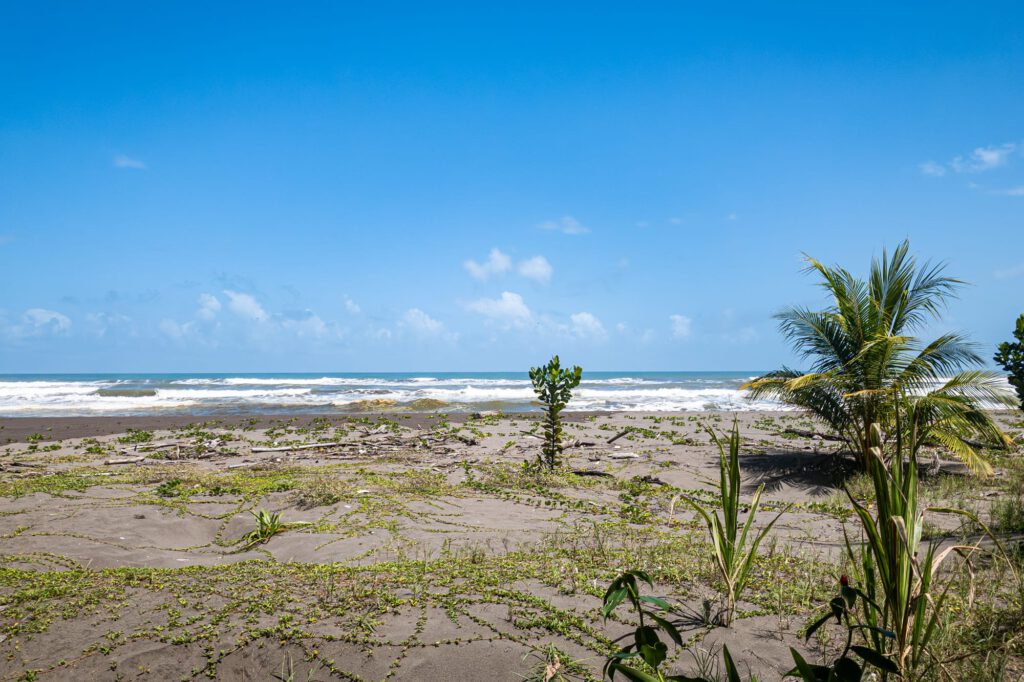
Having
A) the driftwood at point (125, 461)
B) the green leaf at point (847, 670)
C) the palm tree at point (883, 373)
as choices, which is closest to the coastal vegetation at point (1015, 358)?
the palm tree at point (883, 373)

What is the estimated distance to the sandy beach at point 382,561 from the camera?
3686 mm

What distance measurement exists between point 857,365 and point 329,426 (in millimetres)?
15471

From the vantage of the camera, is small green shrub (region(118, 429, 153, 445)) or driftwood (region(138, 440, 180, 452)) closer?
driftwood (region(138, 440, 180, 452))

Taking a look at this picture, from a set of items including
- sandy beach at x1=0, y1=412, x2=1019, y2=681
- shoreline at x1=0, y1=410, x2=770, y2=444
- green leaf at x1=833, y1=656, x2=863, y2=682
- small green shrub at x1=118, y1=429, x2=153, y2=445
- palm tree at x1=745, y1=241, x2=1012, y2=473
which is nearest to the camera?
green leaf at x1=833, y1=656, x2=863, y2=682

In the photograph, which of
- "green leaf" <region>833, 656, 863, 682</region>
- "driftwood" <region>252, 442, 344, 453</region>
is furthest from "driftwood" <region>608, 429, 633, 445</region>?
"green leaf" <region>833, 656, 863, 682</region>

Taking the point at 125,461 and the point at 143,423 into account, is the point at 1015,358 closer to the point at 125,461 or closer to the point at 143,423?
the point at 125,461

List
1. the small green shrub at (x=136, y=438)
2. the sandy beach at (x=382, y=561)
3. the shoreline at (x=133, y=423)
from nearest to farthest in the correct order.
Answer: the sandy beach at (x=382, y=561), the small green shrub at (x=136, y=438), the shoreline at (x=133, y=423)

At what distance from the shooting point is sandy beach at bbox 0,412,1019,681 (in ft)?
12.1

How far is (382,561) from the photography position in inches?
222

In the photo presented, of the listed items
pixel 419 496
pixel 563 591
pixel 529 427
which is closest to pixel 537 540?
pixel 563 591

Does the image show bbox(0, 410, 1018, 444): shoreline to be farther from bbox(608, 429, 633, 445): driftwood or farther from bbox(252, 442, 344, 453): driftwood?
bbox(252, 442, 344, 453): driftwood

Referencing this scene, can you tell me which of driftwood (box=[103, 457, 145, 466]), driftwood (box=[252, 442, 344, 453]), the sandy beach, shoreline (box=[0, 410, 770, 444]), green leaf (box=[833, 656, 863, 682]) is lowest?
shoreline (box=[0, 410, 770, 444])

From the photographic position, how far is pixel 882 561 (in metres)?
2.63

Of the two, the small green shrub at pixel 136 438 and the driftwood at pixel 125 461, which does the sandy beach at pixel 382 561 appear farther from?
the small green shrub at pixel 136 438
